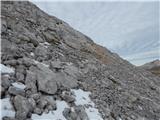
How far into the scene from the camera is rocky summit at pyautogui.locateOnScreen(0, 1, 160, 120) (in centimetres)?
2206

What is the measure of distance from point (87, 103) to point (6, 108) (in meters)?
6.54

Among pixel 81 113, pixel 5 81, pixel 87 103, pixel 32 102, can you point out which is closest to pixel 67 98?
pixel 81 113

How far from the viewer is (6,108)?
20547mm

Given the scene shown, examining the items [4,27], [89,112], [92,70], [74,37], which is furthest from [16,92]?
Answer: [74,37]

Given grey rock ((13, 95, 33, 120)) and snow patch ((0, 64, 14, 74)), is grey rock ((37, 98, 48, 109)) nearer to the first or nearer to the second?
grey rock ((13, 95, 33, 120))

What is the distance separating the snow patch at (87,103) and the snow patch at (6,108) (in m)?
5.22

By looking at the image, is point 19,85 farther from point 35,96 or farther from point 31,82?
point 35,96

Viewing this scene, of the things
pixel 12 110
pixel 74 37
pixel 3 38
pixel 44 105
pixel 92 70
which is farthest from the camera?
pixel 74 37

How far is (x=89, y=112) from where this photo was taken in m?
24.3

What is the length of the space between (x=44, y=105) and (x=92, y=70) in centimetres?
969

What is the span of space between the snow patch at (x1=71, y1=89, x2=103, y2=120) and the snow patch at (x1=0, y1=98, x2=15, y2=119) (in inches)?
205

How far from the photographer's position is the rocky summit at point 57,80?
2206 cm

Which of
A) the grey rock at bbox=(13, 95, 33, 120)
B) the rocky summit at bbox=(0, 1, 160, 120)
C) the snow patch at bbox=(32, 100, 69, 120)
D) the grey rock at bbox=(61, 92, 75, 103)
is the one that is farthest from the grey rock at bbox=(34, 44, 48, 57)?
the grey rock at bbox=(13, 95, 33, 120)

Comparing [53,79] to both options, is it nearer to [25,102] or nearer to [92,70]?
[25,102]
